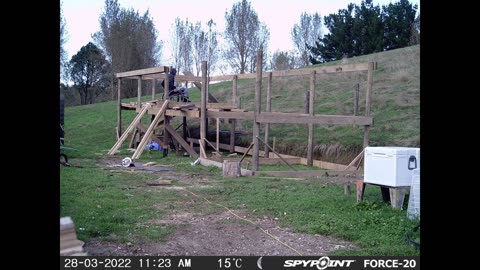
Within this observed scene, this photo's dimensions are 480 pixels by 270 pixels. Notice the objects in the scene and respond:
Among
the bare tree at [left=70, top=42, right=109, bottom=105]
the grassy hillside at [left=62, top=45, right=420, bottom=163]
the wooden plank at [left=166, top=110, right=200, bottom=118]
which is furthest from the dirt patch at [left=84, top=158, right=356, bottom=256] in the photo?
the bare tree at [left=70, top=42, right=109, bottom=105]

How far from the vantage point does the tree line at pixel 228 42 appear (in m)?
30.5

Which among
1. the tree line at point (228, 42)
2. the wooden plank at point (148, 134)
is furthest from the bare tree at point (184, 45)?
the wooden plank at point (148, 134)

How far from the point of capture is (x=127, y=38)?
3225 cm

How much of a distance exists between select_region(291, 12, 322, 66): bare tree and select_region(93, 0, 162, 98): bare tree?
10586 mm

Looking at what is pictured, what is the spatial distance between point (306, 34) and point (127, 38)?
45.5 feet

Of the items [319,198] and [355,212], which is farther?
[319,198]

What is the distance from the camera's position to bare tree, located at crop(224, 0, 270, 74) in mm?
25953

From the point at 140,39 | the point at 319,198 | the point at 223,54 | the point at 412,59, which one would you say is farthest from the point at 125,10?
the point at 319,198

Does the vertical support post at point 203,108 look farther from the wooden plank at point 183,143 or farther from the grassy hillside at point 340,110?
the grassy hillside at point 340,110

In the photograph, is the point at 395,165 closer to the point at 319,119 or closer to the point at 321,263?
the point at 321,263

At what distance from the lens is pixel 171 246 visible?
5359mm
